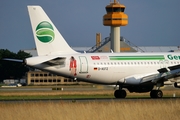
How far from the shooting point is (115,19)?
436 ft

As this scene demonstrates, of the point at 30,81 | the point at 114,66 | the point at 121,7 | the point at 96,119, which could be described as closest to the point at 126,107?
the point at 96,119

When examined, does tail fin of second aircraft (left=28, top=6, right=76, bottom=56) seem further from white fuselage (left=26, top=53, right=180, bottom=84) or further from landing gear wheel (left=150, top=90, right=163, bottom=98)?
landing gear wheel (left=150, top=90, right=163, bottom=98)

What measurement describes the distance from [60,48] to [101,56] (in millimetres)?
3543

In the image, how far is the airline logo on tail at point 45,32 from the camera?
160ft

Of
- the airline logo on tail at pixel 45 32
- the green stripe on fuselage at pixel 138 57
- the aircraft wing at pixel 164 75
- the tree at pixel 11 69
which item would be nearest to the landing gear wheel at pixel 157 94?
the aircraft wing at pixel 164 75

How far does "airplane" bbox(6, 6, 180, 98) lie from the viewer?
158ft

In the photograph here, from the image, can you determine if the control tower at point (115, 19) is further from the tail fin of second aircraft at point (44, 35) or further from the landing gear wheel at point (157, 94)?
the tail fin of second aircraft at point (44, 35)

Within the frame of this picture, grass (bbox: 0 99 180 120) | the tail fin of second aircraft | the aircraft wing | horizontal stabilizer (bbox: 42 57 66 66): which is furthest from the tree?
grass (bbox: 0 99 180 120)

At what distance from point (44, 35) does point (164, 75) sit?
34.0ft

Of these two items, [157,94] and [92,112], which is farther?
[157,94]

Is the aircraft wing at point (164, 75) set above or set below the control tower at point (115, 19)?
below

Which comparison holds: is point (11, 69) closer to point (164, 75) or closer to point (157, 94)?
point (157, 94)

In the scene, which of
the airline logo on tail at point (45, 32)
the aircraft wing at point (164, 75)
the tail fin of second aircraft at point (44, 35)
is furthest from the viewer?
the aircraft wing at point (164, 75)

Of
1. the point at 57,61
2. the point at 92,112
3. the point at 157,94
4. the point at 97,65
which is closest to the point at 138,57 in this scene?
the point at 157,94
